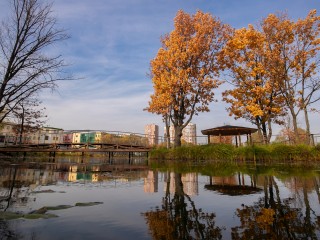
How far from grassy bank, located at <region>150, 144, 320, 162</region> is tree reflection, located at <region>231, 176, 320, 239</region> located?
12.3 metres

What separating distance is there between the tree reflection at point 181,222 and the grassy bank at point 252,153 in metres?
13.2

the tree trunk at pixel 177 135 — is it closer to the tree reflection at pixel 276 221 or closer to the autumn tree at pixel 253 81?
the autumn tree at pixel 253 81

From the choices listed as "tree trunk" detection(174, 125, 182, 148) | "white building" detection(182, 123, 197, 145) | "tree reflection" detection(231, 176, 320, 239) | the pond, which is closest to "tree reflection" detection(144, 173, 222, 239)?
the pond

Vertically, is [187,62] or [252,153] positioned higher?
[187,62]

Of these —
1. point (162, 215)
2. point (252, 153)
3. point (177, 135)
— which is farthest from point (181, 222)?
point (177, 135)

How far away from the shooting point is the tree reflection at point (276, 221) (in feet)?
7.85

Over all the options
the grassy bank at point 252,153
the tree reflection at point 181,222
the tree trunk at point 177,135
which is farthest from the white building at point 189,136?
the tree reflection at point 181,222

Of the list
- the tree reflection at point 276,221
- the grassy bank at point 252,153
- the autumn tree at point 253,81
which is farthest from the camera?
the autumn tree at point 253,81

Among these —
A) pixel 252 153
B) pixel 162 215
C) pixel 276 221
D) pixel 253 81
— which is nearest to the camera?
pixel 276 221

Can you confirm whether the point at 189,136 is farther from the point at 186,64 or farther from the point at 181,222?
the point at 181,222

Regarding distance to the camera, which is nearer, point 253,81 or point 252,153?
point 252,153

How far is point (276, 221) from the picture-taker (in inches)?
112

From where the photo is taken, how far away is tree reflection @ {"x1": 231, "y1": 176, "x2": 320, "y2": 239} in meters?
2.39

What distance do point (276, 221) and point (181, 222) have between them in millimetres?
1196
